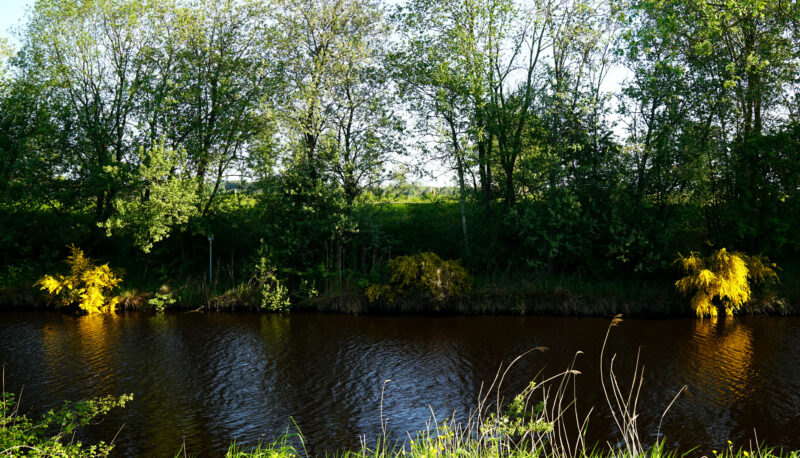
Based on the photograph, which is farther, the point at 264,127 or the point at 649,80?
the point at 264,127

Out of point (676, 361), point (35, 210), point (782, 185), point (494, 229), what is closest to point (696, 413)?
point (676, 361)

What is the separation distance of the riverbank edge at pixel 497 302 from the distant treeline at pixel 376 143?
777 millimetres

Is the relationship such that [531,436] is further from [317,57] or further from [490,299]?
[317,57]

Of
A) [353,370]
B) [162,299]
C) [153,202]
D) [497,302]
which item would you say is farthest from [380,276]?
[153,202]

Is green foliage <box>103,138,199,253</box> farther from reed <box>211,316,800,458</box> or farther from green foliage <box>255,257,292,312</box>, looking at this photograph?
reed <box>211,316,800,458</box>

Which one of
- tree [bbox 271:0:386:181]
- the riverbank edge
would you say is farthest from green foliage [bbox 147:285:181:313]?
tree [bbox 271:0:386:181]

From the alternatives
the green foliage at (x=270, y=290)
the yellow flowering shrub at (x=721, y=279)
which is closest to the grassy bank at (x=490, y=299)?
the green foliage at (x=270, y=290)

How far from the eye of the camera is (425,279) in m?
17.8

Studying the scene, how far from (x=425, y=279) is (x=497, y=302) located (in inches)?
102

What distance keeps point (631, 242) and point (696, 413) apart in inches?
354

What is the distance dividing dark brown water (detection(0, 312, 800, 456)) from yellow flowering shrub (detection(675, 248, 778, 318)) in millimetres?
628

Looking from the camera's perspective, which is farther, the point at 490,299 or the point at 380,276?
the point at 380,276

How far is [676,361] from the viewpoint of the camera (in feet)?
42.0

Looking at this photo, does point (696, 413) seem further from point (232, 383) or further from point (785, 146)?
point (785, 146)
